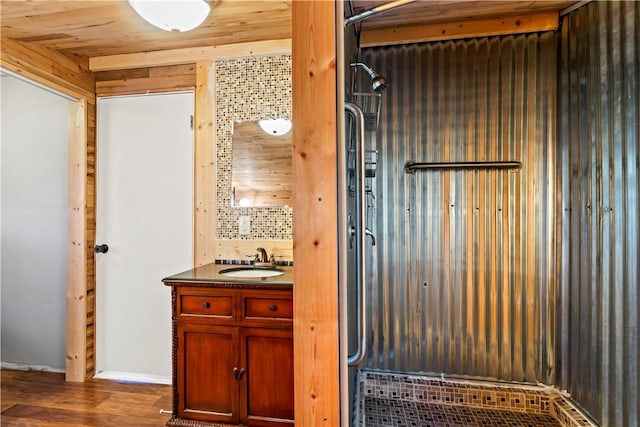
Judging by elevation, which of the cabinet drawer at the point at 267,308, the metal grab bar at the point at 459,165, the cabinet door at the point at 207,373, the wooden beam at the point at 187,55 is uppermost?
the wooden beam at the point at 187,55

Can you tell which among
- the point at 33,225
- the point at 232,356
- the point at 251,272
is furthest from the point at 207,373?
the point at 33,225

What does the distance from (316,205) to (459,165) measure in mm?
1455

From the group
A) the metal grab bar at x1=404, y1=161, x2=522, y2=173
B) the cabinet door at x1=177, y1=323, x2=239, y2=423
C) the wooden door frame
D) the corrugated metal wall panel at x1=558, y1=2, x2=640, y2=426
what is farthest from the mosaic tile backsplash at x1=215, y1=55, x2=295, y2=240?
the corrugated metal wall panel at x1=558, y1=2, x2=640, y2=426

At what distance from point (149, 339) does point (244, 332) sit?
1.19m

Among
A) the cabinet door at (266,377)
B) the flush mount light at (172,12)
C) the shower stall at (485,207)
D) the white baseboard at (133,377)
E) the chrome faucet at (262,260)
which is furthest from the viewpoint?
the white baseboard at (133,377)

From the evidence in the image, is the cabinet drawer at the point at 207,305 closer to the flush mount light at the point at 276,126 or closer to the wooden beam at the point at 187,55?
the flush mount light at the point at 276,126

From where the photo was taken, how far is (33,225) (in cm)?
270

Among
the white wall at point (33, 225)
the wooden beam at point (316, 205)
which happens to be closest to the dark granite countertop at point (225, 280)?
the wooden beam at point (316, 205)

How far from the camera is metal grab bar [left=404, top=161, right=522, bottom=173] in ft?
6.81

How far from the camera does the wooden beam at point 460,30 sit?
204 centimetres

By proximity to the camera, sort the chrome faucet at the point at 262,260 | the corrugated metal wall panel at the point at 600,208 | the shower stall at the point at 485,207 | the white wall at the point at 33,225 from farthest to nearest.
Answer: the white wall at the point at 33,225 → the chrome faucet at the point at 262,260 → the shower stall at the point at 485,207 → the corrugated metal wall panel at the point at 600,208

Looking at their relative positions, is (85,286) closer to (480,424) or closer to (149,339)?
(149,339)

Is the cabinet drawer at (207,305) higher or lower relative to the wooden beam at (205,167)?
lower

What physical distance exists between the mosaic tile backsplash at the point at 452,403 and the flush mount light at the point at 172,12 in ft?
7.46
